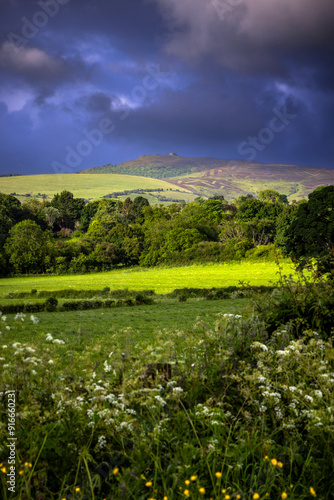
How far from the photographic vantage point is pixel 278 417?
354cm

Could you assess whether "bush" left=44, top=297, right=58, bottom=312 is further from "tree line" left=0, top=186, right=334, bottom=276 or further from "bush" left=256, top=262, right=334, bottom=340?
"tree line" left=0, top=186, right=334, bottom=276

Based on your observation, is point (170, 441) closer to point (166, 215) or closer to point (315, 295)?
point (315, 295)

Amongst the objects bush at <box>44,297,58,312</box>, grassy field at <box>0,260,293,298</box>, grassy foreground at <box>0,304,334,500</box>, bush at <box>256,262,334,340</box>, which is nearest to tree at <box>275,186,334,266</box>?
grassy field at <box>0,260,293,298</box>

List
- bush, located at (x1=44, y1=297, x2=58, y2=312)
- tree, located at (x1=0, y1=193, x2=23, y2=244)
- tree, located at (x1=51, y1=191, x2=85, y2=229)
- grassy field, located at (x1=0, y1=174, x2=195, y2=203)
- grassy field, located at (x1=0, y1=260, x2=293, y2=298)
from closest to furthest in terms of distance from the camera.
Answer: bush, located at (x1=44, y1=297, x2=58, y2=312) → grassy field, located at (x1=0, y1=260, x2=293, y2=298) → tree, located at (x1=0, y1=193, x2=23, y2=244) → tree, located at (x1=51, y1=191, x2=85, y2=229) → grassy field, located at (x1=0, y1=174, x2=195, y2=203)

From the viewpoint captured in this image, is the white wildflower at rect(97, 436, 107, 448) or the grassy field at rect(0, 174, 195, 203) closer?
the white wildflower at rect(97, 436, 107, 448)

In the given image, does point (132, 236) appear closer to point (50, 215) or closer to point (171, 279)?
point (50, 215)

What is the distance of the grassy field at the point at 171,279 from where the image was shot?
4074cm

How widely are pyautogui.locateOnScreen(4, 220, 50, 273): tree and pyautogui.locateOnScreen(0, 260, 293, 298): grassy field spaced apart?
3.72 m

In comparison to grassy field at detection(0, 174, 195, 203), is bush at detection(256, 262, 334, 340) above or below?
below

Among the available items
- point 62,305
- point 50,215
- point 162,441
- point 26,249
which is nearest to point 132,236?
point 26,249

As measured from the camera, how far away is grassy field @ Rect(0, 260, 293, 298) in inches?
1604

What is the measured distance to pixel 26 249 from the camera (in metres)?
59.5

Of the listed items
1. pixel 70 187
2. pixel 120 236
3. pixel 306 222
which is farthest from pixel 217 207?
pixel 70 187

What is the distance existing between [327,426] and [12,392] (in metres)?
2.85
